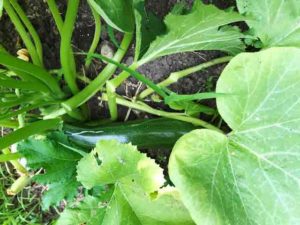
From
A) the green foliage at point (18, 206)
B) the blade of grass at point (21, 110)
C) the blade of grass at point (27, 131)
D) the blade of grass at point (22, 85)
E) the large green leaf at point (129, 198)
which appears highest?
the blade of grass at point (22, 85)

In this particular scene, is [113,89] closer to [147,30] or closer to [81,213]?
[147,30]

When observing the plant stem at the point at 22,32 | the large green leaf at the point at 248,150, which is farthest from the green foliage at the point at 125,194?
the plant stem at the point at 22,32

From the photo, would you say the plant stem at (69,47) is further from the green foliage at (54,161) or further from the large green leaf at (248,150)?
the large green leaf at (248,150)

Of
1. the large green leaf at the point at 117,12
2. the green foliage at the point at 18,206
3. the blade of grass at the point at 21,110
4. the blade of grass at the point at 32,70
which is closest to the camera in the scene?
the large green leaf at the point at 117,12

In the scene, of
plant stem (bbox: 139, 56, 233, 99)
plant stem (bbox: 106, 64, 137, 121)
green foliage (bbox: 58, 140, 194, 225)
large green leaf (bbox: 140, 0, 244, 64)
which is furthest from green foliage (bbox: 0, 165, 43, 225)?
large green leaf (bbox: 140, 0, 244, 64)

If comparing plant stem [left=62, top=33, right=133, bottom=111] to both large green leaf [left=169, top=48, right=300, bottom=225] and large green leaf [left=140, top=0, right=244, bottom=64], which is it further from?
large green leaf [left=169, top=48, right=300, bottom=225]

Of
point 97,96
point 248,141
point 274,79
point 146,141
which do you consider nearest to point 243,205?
point 248,141

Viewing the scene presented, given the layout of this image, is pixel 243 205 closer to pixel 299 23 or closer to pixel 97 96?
pixel 299 23
